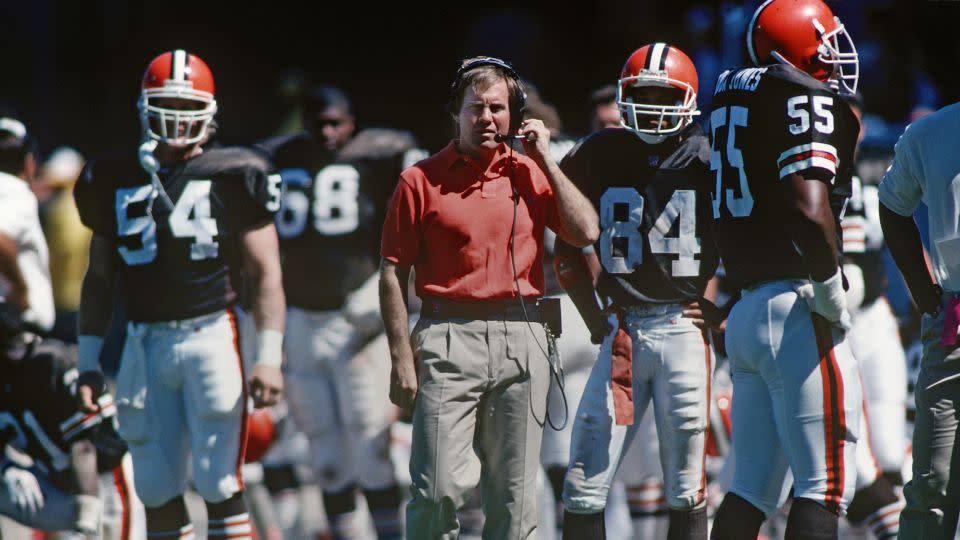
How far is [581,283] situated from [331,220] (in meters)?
1.81

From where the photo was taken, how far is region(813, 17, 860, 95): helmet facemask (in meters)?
5.06

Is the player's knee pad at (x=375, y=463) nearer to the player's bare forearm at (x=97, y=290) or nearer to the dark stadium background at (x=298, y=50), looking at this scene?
the player's bare forearm at (x=97, y=290)

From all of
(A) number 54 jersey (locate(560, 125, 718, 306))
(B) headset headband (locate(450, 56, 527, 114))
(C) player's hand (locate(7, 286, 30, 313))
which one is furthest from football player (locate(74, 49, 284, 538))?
(A) number 54 jersey (locate(560, 125, 718, 306))

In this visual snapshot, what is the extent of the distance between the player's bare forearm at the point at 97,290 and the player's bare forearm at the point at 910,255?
286cm

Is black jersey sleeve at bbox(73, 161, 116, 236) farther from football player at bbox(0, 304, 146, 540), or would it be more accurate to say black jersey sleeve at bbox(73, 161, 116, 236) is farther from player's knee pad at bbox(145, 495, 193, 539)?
player's knee pad at bbox(145, 495, 193, 539)

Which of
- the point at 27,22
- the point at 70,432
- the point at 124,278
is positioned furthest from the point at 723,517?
the point at 27,22

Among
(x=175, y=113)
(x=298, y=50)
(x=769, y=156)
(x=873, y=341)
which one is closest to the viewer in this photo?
(x=769, y=156)

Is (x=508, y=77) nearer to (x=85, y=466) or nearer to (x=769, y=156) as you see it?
(x=769, y=156)

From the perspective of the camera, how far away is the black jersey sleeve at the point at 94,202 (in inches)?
235

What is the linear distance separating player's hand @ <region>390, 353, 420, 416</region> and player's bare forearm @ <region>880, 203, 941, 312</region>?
1.68m

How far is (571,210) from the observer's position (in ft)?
16.8

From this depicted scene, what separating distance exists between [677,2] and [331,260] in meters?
4.64

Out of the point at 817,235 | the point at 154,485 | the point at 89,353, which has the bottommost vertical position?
the point at 154,485

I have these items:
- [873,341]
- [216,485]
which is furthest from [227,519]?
[873,341]
